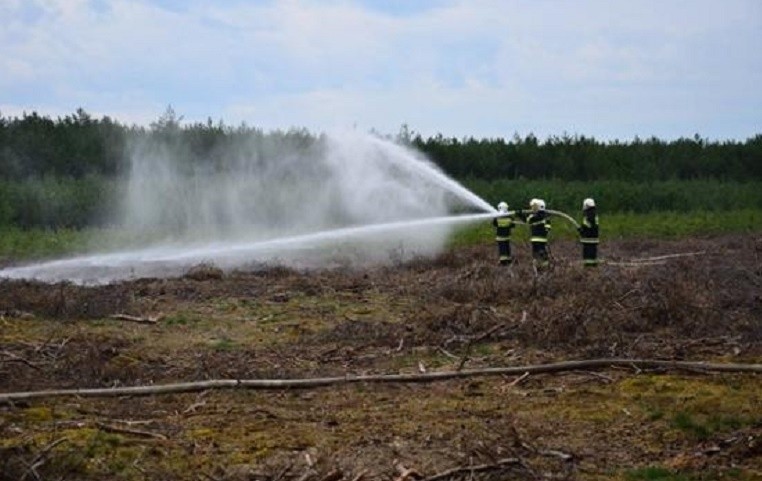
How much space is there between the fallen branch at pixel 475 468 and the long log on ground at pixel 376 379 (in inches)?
114

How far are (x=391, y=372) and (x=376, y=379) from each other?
0.81 meters

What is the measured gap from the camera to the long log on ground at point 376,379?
9.33 meters

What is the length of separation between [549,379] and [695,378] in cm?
140

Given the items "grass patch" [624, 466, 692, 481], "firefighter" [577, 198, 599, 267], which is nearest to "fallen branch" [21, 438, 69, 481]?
"grass patch" [624, 466, 692, 481]

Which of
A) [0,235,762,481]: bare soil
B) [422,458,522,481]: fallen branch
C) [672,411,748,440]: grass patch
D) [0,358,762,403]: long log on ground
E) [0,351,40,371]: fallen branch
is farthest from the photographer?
[0,351,40,371]: fallen branch

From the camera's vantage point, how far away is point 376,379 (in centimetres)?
994

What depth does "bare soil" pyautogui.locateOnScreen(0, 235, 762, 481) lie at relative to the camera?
7.42m

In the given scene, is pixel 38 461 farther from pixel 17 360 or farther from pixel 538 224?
pixel 538 224

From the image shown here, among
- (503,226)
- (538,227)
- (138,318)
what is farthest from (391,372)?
(503,226)

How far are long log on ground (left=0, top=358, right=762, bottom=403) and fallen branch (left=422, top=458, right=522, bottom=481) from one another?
291 cm

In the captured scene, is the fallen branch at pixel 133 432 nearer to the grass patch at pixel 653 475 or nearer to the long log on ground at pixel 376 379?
the long log on ground at pixel 376 379

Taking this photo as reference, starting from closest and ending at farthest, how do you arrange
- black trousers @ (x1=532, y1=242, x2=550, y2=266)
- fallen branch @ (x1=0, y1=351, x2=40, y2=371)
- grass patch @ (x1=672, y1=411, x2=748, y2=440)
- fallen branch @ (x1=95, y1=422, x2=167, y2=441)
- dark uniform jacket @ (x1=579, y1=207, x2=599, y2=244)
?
fallen branch @ (x1=95, y1=422, x2=167, y2=441), grass patch @ (x1=672, y1=411, x2=748, y2=440), fallen branch @ (x1=0, y1=351, x2=40, y2=371), black trousers @ (x1=532, y1=242, x2=550, y2=266), dark uniform jacket @ (x1=579, y1=207, x2=599, y2=244)

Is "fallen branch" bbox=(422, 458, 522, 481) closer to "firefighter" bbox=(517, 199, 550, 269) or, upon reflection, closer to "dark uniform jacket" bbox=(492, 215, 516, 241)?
"firefighter" bbox=(517, 199, 550, 269)

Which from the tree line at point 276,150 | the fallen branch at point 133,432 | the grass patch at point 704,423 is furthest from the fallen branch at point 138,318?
the tree line at point 276,150
